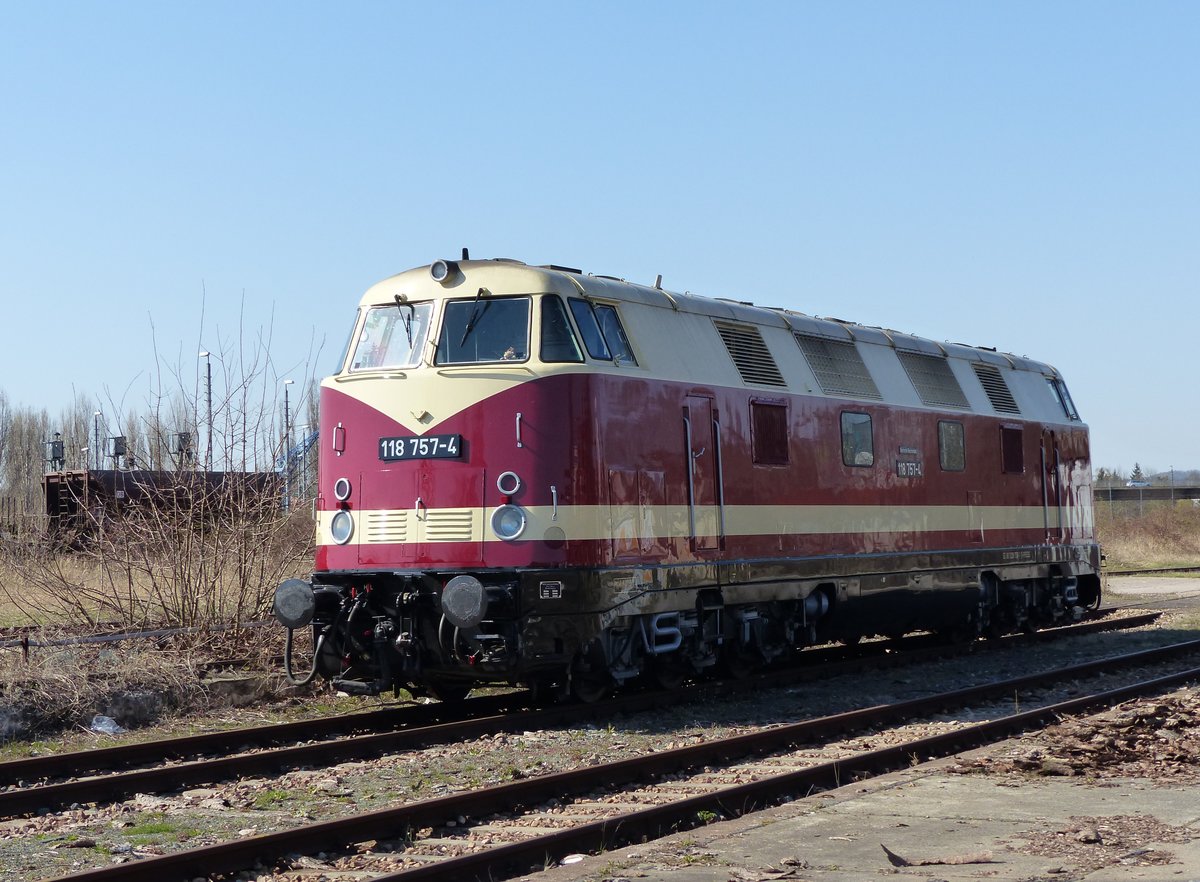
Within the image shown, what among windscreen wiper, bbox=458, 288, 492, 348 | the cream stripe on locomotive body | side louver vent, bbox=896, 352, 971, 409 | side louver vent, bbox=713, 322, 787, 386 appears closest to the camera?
the cream stripe on locomotive body

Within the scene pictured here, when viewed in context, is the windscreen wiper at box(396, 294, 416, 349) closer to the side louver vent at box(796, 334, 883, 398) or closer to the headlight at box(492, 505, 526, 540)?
the headlight at box(492, 505, 526, 540)

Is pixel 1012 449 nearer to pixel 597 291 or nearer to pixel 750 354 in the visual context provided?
pixel 750 354

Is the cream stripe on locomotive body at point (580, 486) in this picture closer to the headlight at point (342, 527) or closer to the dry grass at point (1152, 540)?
the headlight at point (342, 527)

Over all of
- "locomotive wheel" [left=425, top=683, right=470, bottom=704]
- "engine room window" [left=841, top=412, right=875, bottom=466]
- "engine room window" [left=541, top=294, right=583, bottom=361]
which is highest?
"engine room window" [left=541, top=294, right=583, bottom=361]

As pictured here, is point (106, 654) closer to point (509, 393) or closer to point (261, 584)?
point (261, 584)

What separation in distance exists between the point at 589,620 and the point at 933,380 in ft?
24.8

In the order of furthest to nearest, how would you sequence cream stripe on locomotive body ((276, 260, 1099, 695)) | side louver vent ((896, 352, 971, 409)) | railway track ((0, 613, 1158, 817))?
1. side louver vent ((896, 352, 971, 409))
2. cream stripe on locomotive body ((276, 260, 1099, 695))
3. railway track ((0, 613, 1158, 817))

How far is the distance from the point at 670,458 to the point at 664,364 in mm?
893

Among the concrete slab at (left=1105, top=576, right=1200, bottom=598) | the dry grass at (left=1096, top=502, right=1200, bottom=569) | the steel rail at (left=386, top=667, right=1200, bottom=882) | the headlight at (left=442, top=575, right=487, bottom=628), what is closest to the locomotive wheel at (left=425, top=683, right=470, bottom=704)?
the headlight at (left=442, top=575, right=487, bottom=628)

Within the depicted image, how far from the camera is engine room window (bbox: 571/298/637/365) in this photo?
11.9 m

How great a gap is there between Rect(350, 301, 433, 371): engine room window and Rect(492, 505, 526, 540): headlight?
172cm

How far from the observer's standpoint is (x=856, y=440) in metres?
15.3

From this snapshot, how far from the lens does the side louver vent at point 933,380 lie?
16.9 m

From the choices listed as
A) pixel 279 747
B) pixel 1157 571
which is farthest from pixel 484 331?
pixel 1157 571
